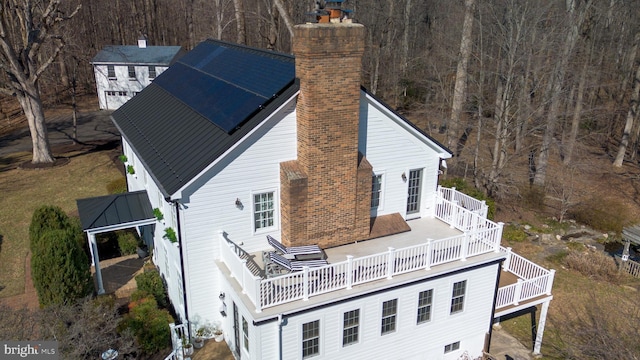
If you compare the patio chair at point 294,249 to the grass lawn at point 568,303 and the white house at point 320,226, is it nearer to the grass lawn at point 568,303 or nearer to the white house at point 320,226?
the white house at point 320,226

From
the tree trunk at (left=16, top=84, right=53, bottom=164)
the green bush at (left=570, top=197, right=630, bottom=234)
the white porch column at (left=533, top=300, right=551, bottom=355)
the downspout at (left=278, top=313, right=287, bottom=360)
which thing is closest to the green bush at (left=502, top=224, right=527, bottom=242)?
the green bush at (left=570, top=197, right=630, bottom=234)

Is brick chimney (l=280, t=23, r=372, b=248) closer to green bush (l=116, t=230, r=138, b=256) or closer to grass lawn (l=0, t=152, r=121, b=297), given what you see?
green bush (l=116, t=230, r=138, b=256)

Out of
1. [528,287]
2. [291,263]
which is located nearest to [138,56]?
[291,263]

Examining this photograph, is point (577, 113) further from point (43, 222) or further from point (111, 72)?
point (111, 72)

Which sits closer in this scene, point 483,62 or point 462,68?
point 462,68

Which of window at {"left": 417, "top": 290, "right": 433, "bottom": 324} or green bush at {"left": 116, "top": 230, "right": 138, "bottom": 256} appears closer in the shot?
window at {"left": 417, "top": 290, "right": 433, "bottom": 324}
